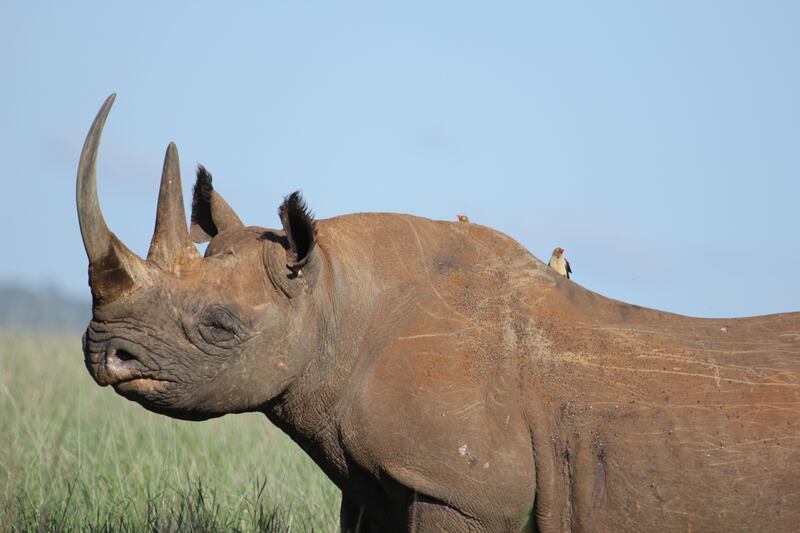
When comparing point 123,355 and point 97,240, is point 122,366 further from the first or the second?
point 97,240

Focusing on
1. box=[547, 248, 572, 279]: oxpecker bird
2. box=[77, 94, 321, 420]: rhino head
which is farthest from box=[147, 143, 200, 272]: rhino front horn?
box=[547, 248, 572, 279]: oxpecker bird

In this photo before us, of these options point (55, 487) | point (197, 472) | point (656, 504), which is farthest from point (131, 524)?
point (656, 504)

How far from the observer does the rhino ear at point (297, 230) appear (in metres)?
5.05

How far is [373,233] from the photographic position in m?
5.52

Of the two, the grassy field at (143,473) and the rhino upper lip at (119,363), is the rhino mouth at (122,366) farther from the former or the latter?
the grassy field at (143,473)

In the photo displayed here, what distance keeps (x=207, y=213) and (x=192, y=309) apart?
96 centimetres

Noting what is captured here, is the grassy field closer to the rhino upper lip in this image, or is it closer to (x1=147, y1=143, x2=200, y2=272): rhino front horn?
the rhino upper lip

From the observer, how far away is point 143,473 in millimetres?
8422

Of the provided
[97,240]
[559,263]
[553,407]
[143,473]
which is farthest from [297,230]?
[143,473]

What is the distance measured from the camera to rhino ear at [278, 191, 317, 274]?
16.6ft

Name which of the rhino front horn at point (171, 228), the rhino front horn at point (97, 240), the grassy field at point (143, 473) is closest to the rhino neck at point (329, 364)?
the rhino front horn at point (171, 228)

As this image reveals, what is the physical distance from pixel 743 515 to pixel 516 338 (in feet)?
3.84

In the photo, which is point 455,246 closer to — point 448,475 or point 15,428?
point 448,475

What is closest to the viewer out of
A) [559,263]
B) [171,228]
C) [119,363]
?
[119,363]
